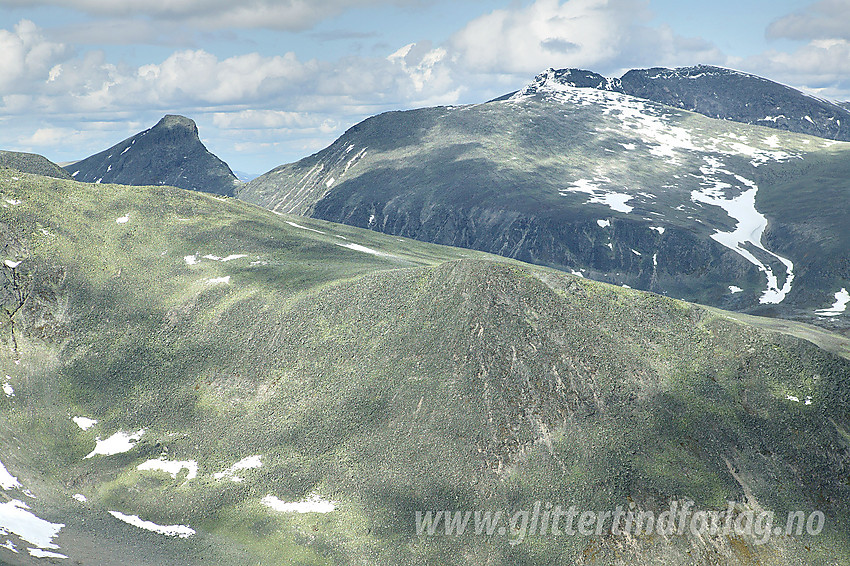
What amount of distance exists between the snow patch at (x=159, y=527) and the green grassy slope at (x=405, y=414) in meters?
1.02

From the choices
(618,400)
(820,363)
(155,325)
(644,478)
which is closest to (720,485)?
(644,478)

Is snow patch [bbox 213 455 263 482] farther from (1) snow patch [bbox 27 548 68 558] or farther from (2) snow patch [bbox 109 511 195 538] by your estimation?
(1) snow patch [bbox 27 548 68 558]

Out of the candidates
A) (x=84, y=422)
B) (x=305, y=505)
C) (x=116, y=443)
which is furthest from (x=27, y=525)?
(x=305, y=505)

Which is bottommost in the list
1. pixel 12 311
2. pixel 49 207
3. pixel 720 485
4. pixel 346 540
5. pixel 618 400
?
pixel 346 540

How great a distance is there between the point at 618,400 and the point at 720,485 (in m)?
15.3

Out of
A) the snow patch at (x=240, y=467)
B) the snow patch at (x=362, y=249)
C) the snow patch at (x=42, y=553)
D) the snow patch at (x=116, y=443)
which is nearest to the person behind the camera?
the snow patch at (x=42, y=553)

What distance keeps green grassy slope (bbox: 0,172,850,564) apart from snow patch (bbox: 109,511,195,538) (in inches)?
40.2

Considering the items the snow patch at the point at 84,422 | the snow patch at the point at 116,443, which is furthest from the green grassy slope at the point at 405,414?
the snow patch at the point at 116,443

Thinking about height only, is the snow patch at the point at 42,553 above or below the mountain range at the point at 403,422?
below

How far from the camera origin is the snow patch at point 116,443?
95312 mm

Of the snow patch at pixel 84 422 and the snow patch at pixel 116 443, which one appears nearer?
the snow patch at pixel 116 443

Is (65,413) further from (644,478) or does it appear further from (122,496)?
(644,478)

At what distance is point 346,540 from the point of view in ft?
250

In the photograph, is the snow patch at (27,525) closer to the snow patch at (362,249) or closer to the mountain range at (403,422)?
the mountain range at (403,422)
